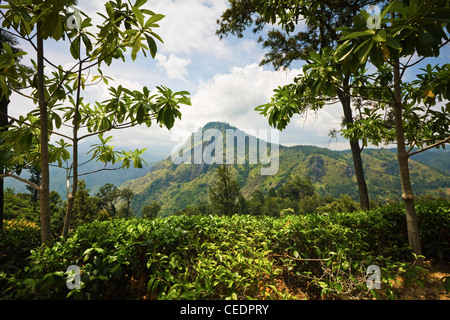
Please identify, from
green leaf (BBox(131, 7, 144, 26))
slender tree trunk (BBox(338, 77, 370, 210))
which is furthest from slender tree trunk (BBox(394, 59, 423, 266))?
slender tree trunk (BBox(338, 77, 370, 210))

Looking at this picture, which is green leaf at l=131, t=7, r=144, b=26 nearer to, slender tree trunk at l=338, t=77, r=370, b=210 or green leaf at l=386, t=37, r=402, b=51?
green leaf at l=386, t=37, r=402, b=51

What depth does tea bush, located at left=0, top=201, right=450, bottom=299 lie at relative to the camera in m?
1.79

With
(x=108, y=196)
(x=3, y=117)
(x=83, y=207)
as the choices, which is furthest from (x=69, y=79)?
(x=108, y=196)

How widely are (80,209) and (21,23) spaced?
21.9 metres

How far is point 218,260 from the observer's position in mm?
2273

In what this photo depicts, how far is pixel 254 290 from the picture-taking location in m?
1.98

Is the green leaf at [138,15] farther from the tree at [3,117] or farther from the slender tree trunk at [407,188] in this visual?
the slender tree trunk at [407,188]

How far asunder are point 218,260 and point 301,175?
11751 cm

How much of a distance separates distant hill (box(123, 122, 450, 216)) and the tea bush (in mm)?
91751

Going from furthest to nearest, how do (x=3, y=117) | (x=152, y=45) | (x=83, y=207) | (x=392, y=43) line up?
(x=83, y=207), (x=3, y=117), (x=152, y=45), (x=392, y=43)

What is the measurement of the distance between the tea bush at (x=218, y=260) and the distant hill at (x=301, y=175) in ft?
301

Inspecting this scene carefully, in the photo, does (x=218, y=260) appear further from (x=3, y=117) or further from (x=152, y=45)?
(x=3, y=117)

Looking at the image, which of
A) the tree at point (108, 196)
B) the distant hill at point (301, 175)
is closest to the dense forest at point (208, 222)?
the tree at point (108, 196)
